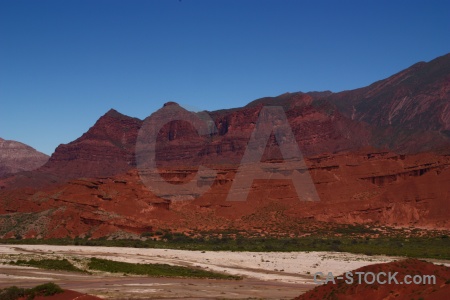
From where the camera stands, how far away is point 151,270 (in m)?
42.2

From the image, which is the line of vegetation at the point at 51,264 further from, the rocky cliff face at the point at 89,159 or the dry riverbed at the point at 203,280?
the rocky cliff face at the point at 89,159

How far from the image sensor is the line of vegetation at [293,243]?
60469 mm

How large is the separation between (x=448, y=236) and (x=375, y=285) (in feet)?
189

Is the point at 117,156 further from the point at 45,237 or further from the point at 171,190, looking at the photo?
the point at 45,237

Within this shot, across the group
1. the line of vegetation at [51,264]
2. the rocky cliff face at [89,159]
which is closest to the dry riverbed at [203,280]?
the line of vegetation at [51,264]

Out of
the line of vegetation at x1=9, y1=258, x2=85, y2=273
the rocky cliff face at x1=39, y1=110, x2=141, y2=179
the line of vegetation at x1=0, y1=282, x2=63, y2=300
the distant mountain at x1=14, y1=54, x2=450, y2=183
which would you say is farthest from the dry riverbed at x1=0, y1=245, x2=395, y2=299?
the rocky cliff face at x1=39, y1=110, x2=141, y2=179

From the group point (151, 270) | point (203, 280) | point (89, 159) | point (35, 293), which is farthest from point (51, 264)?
point (89, 159)

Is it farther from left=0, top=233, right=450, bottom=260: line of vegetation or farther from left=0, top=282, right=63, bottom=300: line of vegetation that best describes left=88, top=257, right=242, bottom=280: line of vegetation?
left=0, top=233, right=450, bottom=260: line of vegetation

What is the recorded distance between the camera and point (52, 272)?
1534 inches

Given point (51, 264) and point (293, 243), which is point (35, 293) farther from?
point (293, 243)

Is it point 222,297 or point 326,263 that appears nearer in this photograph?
point 222,297

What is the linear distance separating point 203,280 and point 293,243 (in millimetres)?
31366

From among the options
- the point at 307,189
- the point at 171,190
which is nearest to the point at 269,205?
the point at 307,189

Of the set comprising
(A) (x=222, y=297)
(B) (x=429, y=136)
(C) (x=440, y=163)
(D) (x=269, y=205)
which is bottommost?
(A) (x=222, y=297)
